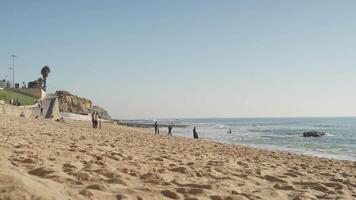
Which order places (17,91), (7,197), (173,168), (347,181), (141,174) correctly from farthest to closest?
(17,91), (347,181), (173,168), (141,174), (7,197)

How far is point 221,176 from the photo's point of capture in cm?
748

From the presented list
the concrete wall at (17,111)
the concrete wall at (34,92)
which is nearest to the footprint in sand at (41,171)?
the concrete wall at (17,111)

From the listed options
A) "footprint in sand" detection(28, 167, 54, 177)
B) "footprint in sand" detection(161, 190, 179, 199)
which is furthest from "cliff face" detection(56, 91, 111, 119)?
"footprint in sand" detection(161, 190, 179, 199)

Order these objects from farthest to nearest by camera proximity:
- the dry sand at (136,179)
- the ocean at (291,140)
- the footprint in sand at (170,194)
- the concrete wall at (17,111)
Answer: the concrete wall at (17,111) < the ocean at (291,140) < the footprint in sand at (170,194) < the dry sand at (136,179)

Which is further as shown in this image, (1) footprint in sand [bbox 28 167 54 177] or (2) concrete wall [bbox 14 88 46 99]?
(2) concrete wall [bbox 14 88 46 99]

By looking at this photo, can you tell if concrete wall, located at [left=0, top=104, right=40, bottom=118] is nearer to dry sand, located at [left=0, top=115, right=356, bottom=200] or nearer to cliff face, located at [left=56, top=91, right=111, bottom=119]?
dry sand, located at [left=0, top=115, right=356, bottom=200]

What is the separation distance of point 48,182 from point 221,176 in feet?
11.0

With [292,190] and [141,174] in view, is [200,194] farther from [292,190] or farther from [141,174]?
[292,190]

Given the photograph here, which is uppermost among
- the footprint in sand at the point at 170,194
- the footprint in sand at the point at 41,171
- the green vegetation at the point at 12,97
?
the green vegetation at the point at 12,97

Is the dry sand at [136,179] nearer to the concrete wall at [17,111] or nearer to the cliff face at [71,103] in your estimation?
the concrete wall at [17,111]

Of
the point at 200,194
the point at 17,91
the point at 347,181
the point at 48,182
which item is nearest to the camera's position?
the point at 48,182

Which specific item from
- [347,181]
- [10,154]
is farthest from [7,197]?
[347,181]

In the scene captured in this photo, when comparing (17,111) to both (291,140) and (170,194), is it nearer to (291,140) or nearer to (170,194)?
(291,140)

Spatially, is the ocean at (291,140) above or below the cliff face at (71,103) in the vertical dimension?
below
